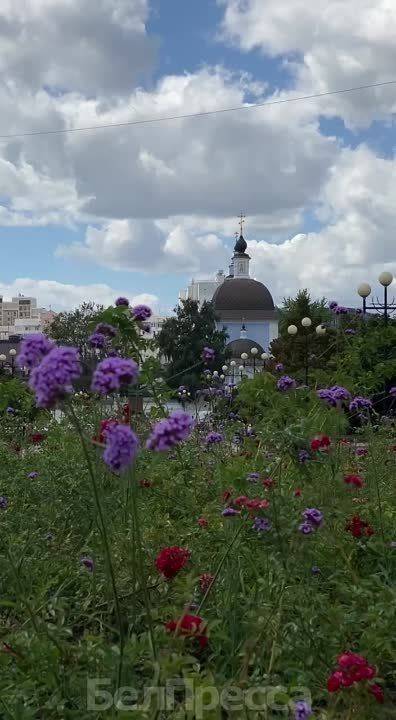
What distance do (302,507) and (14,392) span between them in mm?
2613

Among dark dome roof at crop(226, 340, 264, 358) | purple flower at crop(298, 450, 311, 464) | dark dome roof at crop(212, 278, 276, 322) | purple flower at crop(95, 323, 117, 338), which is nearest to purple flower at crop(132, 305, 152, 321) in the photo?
purple flower at crop(95, 323, 117, 338)

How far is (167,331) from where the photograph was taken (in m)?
43.1

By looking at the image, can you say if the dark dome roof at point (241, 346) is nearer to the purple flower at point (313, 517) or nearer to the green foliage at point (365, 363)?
the green foliage at point (365, 363)

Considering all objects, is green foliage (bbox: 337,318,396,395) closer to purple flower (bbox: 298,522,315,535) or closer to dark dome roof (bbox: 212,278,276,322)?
purple flower (bbox: 298,522,315,535)

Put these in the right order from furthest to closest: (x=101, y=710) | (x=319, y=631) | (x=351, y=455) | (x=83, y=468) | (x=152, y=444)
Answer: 1. (x=351, y=455)
2. (x=83, y=468)
3. (x=319, y=631)
4. (x=101, y=710)
5. (x=152, y=444)

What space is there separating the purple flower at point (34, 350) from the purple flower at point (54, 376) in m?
0.17

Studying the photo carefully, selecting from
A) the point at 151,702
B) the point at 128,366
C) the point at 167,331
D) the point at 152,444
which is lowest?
the point at 151,702

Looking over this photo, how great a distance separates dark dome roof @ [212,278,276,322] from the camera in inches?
2297

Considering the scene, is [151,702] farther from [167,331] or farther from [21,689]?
[167,331]

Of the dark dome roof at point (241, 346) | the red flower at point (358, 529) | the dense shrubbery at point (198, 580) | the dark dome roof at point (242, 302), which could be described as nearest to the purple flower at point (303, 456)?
the dense shrubbery at point (198, 580)

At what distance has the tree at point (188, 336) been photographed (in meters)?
42.5

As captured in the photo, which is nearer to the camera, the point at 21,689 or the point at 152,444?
the point at 152,444

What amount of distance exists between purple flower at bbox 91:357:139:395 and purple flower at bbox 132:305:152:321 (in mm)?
1629

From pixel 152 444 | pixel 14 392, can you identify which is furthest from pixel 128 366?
pixel 14 392
